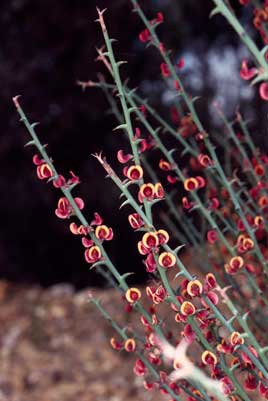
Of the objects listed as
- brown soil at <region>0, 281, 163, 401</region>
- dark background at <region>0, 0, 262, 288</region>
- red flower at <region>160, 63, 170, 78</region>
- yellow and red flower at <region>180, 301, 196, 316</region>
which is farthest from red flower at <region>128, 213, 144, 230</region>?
dark background at <region>0, 0, 262, 288</region>

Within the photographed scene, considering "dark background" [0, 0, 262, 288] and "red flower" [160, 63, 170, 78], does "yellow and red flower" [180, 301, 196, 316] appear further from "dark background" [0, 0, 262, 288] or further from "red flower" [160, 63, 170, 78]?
"dark background" [0, 0, 262, 288]

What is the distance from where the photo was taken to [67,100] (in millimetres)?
A: 3504

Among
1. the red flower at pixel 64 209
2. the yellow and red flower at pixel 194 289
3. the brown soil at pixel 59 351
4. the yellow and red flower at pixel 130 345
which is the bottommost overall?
the brown soil at pixel 59 351

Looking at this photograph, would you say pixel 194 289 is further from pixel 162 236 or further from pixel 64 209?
pixel 64 209

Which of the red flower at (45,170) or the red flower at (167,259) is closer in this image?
the red flower at (167,259)

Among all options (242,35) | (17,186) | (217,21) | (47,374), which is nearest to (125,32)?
(217,21)

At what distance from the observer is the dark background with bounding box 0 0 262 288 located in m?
3.42

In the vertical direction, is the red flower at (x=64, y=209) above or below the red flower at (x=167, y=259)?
above

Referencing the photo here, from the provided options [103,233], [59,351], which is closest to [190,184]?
[103,233]

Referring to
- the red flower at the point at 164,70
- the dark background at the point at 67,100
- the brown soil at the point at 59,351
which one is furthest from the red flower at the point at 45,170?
the dark background at the point at 67,100

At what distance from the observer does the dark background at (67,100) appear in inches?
135

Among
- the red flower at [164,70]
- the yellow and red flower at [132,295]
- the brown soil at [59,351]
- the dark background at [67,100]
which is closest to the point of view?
the yellow and red flower at [132,295]

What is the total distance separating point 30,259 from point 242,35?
311cm

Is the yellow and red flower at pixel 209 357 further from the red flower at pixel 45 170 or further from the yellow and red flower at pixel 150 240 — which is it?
the red flower at pixel 45 170
